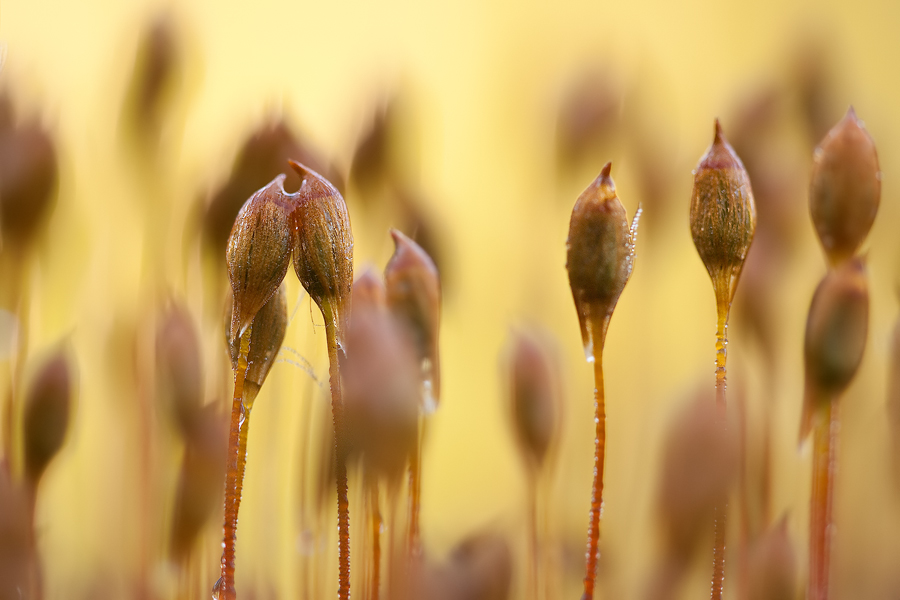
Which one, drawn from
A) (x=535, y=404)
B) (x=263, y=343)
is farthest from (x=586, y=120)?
(x=263, y=343)

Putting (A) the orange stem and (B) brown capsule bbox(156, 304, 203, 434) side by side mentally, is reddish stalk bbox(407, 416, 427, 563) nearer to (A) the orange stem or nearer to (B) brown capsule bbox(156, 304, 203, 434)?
(A) the orange stem

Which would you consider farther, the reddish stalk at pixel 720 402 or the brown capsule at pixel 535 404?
the brown capsule at pixel 535 404

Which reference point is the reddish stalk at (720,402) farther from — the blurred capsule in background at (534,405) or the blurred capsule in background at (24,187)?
the blurred capsule in background at (24,187)

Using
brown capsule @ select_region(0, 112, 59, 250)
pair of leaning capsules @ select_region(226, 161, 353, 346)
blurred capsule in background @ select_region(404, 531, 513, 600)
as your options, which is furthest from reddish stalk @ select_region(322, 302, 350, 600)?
brown capsule @ select_region(0, 112, 59, 250)

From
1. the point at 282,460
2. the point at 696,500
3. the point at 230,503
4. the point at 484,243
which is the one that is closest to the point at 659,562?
the point at 696,500

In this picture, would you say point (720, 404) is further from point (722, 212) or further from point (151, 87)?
point (151, 87)

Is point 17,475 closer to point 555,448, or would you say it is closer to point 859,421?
point 555,448

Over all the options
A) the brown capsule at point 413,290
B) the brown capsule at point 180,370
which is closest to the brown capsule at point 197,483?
the brown capsule at point 180,370
